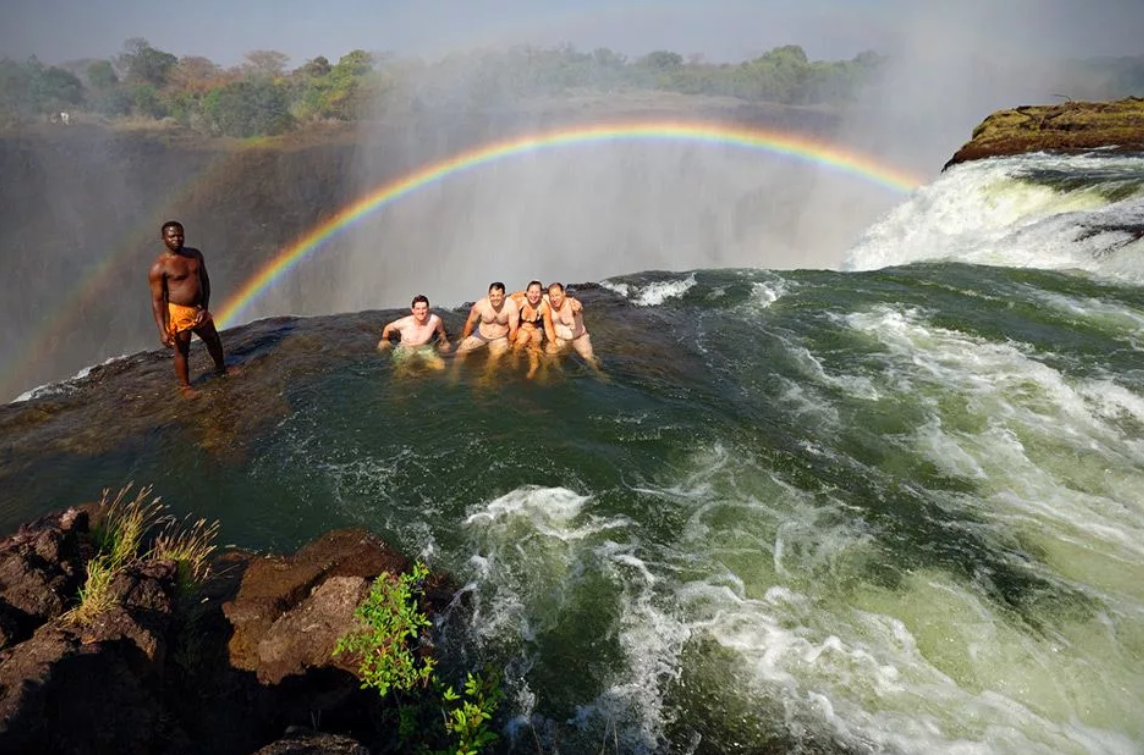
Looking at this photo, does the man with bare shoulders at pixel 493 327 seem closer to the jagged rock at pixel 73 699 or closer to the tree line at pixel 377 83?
the jagged rock at pixel 73 699

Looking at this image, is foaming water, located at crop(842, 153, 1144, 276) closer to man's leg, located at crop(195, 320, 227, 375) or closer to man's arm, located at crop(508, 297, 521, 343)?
man's arm, located at crop(508, 297, 521, 343)

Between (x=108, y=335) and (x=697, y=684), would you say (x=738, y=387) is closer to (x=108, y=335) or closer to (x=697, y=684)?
(x=697, y=684)

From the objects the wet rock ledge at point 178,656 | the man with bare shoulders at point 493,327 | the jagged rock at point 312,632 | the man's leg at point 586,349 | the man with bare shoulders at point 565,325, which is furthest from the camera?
the man with bare shoulders at point 493,327

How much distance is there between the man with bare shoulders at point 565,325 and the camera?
8297 millimetres

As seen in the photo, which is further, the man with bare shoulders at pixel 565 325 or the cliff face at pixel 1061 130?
the cliff face at pixel 1061 130

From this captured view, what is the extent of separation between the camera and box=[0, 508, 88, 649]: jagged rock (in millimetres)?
2813

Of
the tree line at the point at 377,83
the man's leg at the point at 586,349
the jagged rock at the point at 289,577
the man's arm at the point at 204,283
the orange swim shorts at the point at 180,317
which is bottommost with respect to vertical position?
the man's leg at the point at 586,349

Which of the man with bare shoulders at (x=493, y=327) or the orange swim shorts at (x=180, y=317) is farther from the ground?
the orange swim shorts at (x=180, y=317)

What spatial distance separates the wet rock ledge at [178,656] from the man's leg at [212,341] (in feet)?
12.3

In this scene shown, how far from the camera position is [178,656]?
128 inches

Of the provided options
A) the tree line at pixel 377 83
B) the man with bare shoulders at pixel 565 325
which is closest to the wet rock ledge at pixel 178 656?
the man with bare shoulders at pixel 565 325

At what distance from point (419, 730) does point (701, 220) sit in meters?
37.9

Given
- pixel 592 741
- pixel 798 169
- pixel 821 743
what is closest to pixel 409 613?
pixel 592 741

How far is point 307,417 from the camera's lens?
22.1ft
